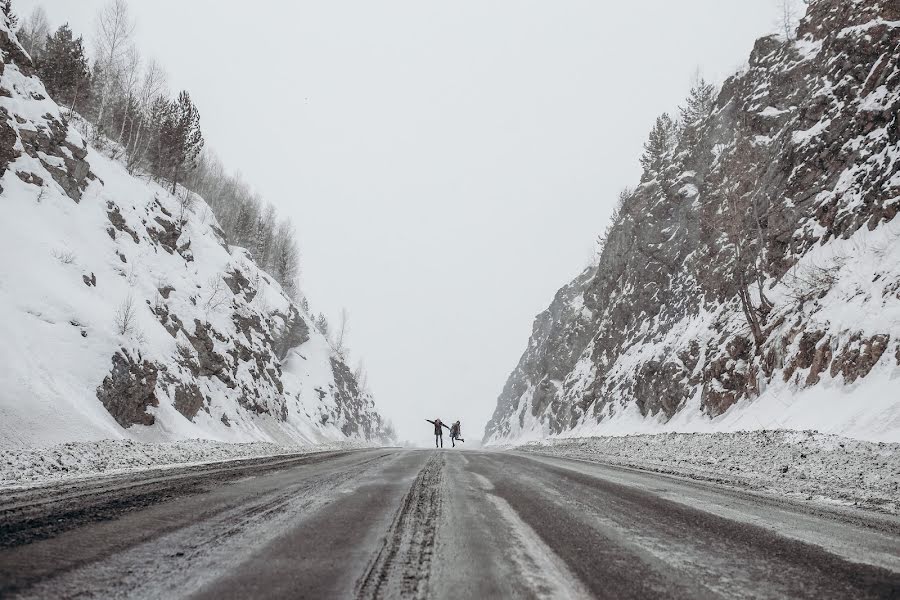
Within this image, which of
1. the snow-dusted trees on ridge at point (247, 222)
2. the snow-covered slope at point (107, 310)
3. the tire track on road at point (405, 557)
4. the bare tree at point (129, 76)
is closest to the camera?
the tire track on road at point (405, 557)

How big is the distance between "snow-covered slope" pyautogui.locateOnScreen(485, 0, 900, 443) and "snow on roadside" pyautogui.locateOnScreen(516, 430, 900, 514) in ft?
4.42

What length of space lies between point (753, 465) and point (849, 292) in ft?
28.2

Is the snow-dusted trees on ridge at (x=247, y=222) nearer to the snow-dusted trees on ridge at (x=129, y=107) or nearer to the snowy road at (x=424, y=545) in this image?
the snow-dusted trees on ridge at (x=129, y=107)

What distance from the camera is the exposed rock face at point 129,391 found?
44.3 feet

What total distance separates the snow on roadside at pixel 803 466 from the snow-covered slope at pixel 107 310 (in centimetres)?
1302

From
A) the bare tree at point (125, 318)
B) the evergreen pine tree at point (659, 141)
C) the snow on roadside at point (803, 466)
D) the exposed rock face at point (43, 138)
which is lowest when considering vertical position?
the snow on roadside at point (803, 466)

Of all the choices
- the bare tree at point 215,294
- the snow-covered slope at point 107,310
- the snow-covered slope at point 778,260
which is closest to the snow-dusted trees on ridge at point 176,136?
the snow-covered slope at point 107,310

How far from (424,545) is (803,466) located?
797 cm

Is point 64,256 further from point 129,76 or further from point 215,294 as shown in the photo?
point 129,76

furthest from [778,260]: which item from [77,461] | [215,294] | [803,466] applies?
[215,294]

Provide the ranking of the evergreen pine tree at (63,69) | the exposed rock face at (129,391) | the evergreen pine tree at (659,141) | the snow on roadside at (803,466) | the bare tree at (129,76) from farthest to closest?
the evergreen pine tree at (659,141)
the bare tree at (129,76)
the evergreen pine tree at (63,69)
the exposed rock face at (129,391)
the snow on roadside at (803,466)

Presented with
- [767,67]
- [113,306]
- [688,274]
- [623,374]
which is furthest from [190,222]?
[767,67]

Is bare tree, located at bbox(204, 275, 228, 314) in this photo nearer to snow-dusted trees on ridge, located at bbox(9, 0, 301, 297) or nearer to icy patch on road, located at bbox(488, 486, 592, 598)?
snow-dusted trees on ridge, located at bbox(9, 0, 301, 297)

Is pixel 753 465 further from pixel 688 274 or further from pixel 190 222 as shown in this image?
pixel 190 222
